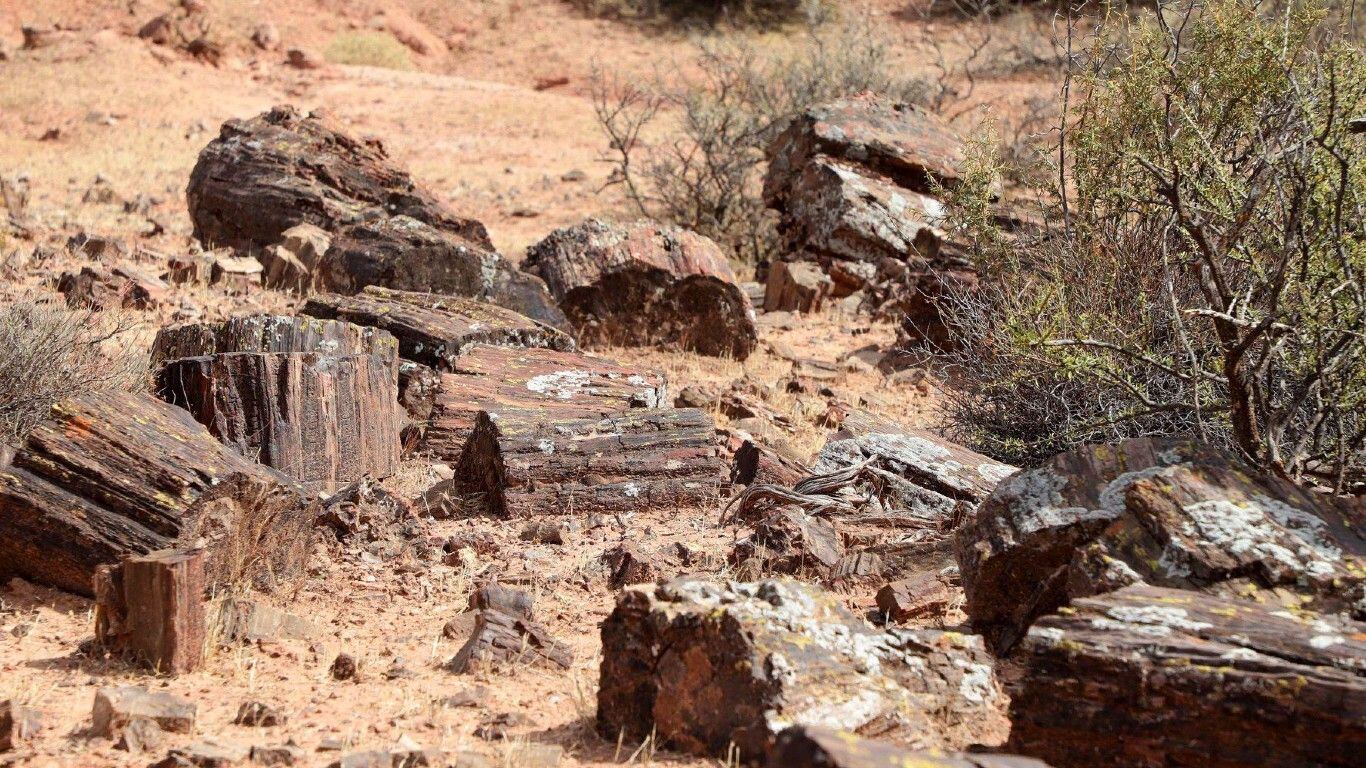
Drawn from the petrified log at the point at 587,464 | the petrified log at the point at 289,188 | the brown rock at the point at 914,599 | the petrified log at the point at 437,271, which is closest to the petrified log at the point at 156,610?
the petrified log at the point at 587,464

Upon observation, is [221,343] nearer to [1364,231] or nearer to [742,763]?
[742,763]

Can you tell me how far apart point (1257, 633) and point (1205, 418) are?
2937 millimetres

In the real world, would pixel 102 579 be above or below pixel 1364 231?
below

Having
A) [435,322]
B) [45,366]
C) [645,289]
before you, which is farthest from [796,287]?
[45,366]

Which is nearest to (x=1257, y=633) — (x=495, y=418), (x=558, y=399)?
(x=495, y=418)

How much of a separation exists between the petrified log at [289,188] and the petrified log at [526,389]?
12.4 feet

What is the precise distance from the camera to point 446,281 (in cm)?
943

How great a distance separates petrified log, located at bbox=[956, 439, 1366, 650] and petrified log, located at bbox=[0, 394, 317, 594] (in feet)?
8.41

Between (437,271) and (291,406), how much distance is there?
3.17m

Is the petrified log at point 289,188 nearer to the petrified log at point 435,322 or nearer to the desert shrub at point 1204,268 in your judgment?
the petrified log at point 435,322

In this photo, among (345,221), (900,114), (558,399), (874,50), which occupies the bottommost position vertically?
(558,399)

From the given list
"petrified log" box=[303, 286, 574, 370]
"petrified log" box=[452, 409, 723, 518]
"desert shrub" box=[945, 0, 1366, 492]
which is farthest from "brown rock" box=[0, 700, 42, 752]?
"petrified log" box=[303, 286, 574, 370]

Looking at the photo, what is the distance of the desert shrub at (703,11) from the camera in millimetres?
29812

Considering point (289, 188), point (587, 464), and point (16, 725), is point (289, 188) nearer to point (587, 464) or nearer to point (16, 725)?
point (587, 464)
